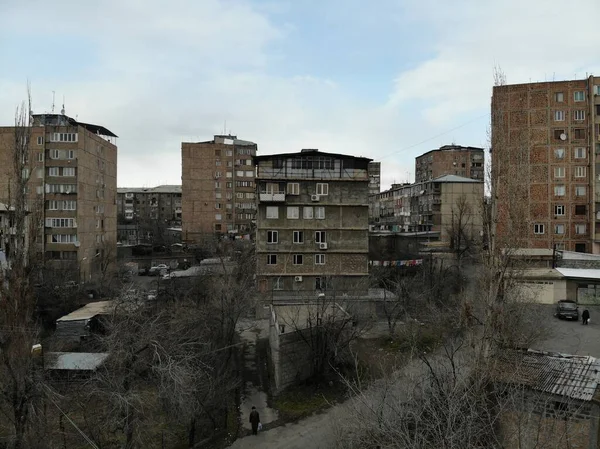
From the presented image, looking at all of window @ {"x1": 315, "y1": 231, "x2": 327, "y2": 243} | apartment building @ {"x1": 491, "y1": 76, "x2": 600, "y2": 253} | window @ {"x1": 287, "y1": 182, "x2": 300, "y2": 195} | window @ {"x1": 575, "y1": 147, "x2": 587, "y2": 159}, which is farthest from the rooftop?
window @ {"x1": 575, "y1": 147, "x2": 587, "y2": 159}

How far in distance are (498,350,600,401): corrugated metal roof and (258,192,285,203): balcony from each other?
18.7 m

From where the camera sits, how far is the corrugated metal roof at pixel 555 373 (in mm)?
8781

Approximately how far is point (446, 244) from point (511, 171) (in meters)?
28.3

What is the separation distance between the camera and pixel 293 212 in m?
28.5

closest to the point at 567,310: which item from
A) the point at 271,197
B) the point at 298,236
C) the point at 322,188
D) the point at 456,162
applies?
the point at 322,188

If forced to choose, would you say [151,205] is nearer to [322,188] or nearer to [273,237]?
[273,237]

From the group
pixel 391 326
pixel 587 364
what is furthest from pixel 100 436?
pixel 391 326

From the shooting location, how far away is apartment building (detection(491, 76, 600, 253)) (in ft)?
111

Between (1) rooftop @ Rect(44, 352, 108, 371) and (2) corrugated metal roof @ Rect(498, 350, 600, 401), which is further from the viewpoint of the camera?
(1) rooftop @ Rect(44, 352, 108, 371)

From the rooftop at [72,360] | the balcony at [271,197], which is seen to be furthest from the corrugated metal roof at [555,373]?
the balcony at [271,197]

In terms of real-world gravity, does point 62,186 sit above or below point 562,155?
below

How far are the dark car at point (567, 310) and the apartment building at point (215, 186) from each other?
41.1 metres

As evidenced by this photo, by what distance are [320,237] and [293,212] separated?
7.69ft

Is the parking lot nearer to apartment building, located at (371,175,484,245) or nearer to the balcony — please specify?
the balcony
